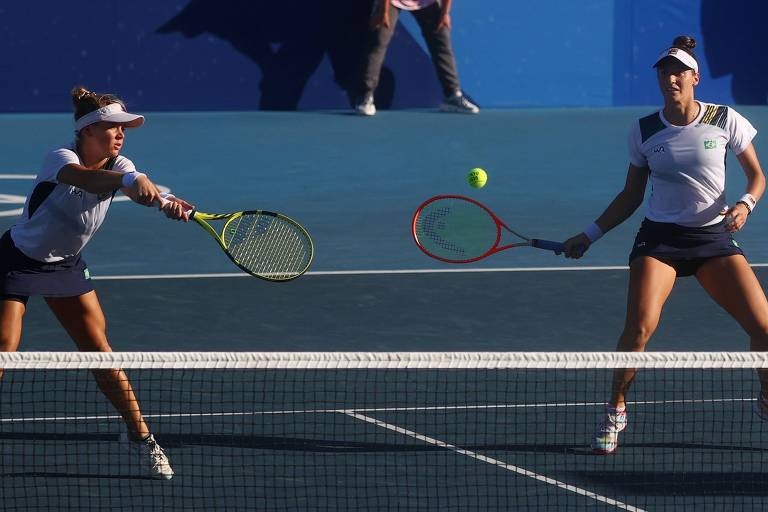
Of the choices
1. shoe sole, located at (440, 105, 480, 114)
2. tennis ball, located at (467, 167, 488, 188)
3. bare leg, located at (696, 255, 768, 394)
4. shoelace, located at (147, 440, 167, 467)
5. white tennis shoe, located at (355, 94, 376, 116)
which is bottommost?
shoe sole, located at (440, 105, 480, 114)

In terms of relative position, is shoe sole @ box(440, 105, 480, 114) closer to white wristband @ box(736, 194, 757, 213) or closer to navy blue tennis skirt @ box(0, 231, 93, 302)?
white wristband @ box(736, 194, 757, 213)

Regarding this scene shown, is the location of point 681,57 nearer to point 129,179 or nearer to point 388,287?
point 129,179

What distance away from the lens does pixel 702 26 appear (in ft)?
58.9

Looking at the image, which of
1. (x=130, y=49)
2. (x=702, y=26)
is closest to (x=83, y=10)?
(x=130, y=49)

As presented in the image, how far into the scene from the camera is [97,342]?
6.45m

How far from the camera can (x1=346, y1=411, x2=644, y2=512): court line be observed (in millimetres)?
5965

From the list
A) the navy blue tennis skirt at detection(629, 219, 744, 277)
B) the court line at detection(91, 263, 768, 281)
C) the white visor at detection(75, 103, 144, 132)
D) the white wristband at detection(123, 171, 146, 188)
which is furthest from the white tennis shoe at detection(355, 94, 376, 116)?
the white wristband at detection(123, 171, 146, 188)

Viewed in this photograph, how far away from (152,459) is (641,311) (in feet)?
7.23

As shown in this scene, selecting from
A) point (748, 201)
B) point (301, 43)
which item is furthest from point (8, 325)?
point (301, 43)

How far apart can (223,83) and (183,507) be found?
12.0 meters

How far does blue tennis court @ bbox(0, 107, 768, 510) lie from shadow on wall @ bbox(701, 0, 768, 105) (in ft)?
1.28

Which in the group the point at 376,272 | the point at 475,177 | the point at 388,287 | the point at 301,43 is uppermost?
the point at 475,177

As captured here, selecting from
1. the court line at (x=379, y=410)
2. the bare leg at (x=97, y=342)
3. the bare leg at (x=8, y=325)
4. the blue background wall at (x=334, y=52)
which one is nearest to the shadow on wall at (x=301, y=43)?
the blue background wall at (x=334, y=52)

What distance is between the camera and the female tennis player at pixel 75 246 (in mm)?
6199
